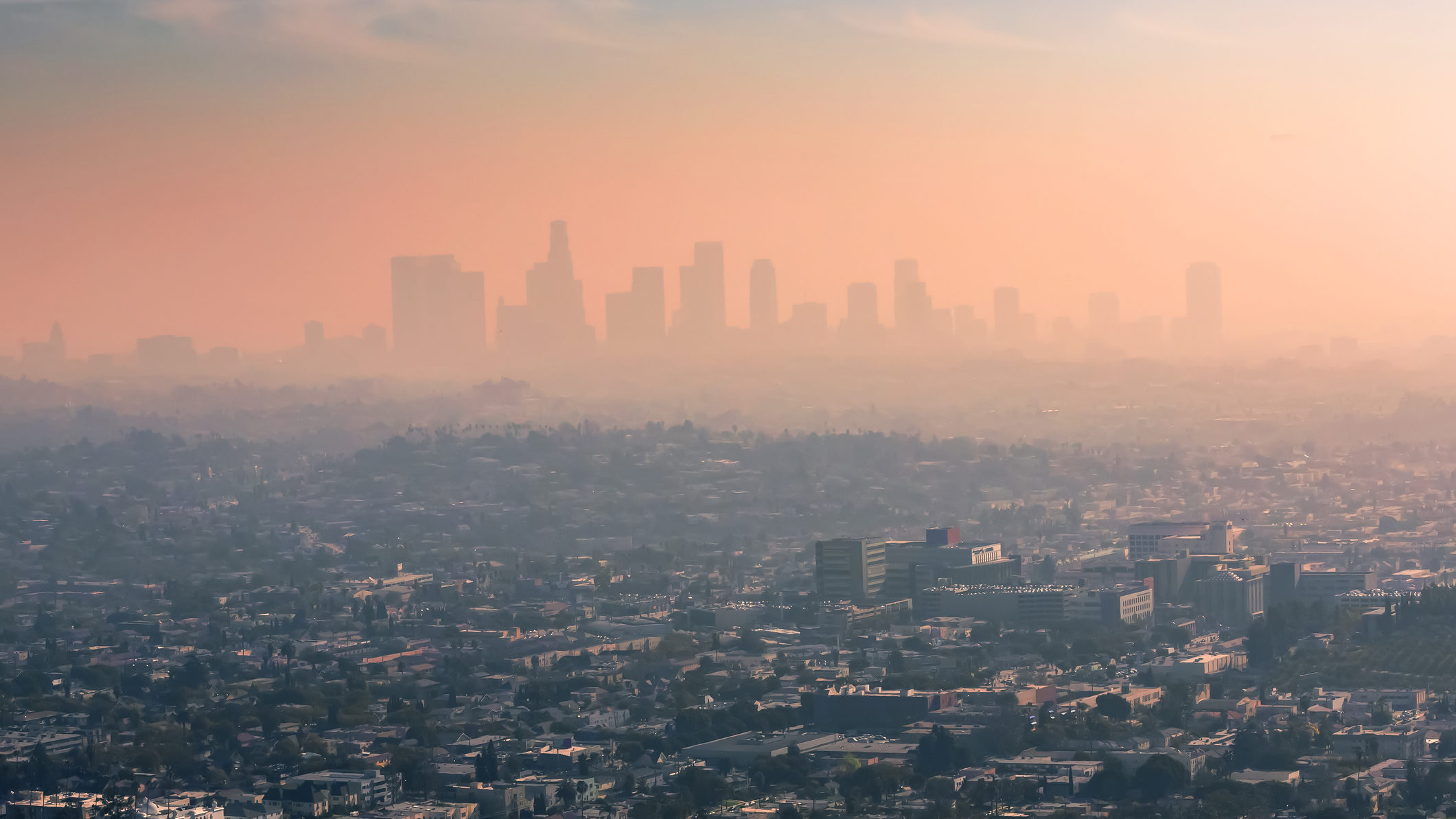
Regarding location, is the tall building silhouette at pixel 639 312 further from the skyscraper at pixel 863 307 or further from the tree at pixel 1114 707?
the tree at pixel 1114 707

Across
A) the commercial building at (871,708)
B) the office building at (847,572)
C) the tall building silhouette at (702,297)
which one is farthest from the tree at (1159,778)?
the tall building silhouette at (702,297)

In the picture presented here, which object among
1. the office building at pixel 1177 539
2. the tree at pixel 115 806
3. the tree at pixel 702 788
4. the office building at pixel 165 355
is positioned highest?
the office building at pixel 165 355

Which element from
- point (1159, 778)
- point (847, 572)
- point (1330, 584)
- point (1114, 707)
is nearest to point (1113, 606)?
point (1330, 584)

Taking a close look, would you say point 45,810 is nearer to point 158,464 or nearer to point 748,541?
point 748,541

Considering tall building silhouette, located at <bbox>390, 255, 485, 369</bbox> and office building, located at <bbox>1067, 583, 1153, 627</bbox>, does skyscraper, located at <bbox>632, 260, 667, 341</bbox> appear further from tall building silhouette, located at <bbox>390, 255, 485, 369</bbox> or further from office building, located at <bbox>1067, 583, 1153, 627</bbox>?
office building, located at <bbox>1067, 583, 1153, 627</bbox>

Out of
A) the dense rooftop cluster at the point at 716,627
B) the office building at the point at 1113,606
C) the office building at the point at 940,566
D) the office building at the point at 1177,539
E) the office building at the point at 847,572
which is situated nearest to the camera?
the dense rooftop cluster at the point at 716,627

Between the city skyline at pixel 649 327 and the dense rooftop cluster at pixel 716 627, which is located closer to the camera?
the dense rooftop cluster at pixel 716 627
